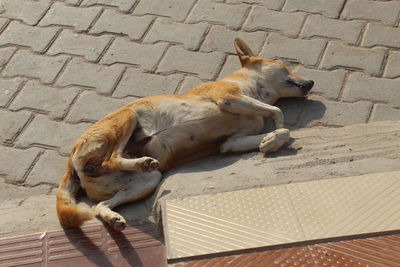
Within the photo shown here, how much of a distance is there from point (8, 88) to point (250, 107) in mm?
2344

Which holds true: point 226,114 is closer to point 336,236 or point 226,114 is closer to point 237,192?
point 237,192

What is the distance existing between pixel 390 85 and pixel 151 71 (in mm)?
2173

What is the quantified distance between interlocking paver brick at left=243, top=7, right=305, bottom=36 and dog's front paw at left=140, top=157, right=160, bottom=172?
2.46 meters

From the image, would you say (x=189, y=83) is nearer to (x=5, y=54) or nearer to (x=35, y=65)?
(x=35, y=65)

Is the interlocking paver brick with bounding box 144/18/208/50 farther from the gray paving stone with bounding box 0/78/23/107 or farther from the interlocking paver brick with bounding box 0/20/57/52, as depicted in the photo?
the gray paving stone with bounding box 0/78/23/107

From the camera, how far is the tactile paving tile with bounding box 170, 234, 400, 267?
354 cm

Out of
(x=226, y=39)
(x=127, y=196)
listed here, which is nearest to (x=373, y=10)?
(x=226, y=39)

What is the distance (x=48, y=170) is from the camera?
191 inches

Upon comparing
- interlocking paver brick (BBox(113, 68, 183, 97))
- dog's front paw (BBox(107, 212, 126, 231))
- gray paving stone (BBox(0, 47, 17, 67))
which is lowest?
gray paving stone (BBox(0, 47, 17, 67))

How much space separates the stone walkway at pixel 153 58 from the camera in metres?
5.19

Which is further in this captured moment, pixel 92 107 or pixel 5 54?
pixel 5 54

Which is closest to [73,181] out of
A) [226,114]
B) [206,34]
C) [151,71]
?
[226,114]

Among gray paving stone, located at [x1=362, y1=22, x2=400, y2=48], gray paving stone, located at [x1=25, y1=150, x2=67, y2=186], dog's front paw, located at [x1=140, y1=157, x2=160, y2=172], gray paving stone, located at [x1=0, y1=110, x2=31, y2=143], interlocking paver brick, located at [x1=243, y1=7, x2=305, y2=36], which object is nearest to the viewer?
dog's front paw, located at [x1=140, y1=157, x2=160, y2=172]

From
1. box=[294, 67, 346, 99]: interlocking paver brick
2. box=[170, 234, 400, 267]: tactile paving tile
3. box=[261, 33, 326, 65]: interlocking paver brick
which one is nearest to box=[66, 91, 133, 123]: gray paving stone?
box=[261, 33, 326, 65]: interlocking paver brick
